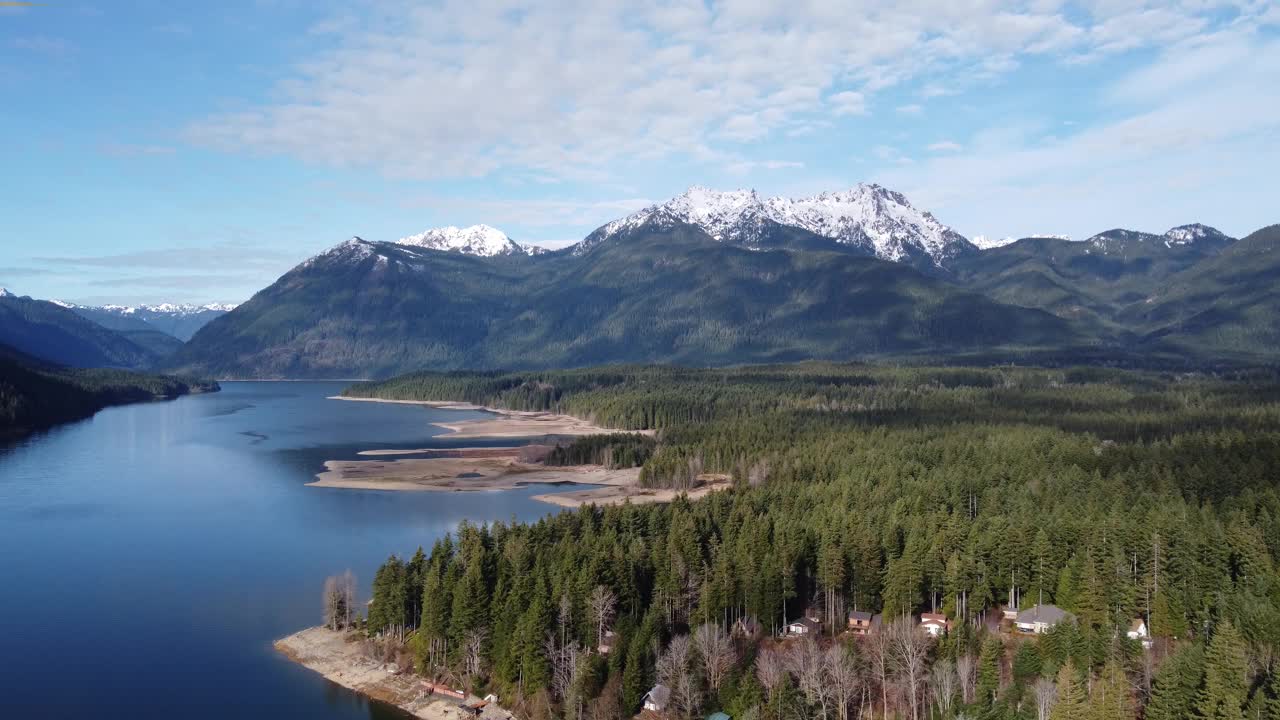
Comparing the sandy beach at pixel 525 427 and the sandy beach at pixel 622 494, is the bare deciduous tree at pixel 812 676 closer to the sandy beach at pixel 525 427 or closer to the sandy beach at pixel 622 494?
the sandy beach at pixel 622 494

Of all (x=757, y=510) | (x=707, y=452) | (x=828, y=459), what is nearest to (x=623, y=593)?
(x=757, y=510)

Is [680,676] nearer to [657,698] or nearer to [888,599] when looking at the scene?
[657,698]

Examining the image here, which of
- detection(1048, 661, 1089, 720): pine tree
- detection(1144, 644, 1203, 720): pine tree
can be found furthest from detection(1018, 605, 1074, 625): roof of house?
detection(1048, 661, 1089, 720): pine tree

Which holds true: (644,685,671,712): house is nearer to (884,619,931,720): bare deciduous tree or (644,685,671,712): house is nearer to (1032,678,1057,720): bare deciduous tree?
(884,619,931,720): bare deciduous tree

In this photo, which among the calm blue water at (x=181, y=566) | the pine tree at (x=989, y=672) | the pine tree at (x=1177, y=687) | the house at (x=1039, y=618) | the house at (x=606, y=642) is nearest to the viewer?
the pine tree at (x=1177, y=687)

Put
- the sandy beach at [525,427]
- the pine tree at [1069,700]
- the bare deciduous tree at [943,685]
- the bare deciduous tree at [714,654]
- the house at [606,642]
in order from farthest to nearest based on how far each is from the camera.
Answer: the sandy beach at [525,427]
the house at [606,642]
the bare deciduous tree at [714,654]
the bare deciduous tree at [943,685]
the pine tree at [1069,700]

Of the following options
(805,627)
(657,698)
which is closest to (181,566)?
(657,698)

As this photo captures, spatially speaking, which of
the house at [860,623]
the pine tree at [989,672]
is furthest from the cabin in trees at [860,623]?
the pine tree at [989,672]
